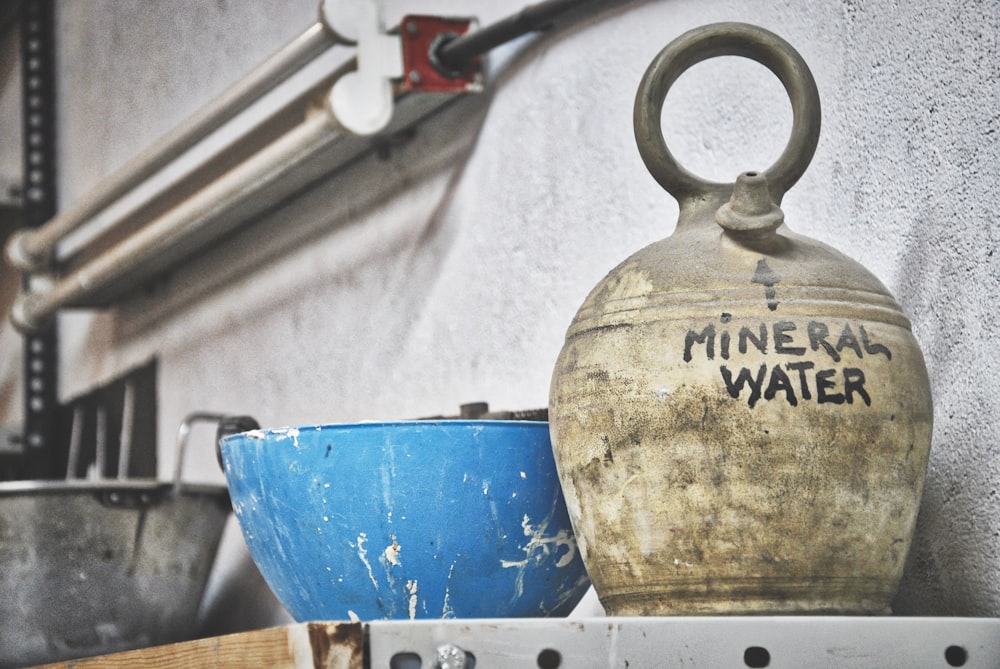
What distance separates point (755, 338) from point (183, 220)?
118cm

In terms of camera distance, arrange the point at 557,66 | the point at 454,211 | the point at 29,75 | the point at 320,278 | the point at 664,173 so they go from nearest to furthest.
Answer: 1. the point at 664,173
2. the point at 557,66
3. the point at 454,211
4. the point at 320,278
5. the point at 29,75

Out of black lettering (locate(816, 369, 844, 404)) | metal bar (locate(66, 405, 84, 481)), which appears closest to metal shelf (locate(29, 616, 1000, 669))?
black lettering (locate(816, 369, 844, 404))

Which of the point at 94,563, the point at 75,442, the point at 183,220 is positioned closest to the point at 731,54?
the point at 94,563

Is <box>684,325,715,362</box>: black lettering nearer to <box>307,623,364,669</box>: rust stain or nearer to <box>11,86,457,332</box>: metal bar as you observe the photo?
<box>307,623,364,669</box>: rust stain

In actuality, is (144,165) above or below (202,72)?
below

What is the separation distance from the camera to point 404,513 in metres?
0.79

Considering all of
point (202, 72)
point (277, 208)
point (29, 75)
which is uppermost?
point (29, 75)

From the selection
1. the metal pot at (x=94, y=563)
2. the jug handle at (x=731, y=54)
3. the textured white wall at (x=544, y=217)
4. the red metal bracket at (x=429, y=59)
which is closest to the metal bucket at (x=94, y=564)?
the metal pot at (x=94, y=563)

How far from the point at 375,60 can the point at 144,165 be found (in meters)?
0.48

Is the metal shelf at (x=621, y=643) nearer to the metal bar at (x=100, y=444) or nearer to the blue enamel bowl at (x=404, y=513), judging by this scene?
the blue enamel bowl at (x=404, y=513)

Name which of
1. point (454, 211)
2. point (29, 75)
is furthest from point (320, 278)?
point (29, 75)

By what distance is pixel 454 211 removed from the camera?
1389 mm

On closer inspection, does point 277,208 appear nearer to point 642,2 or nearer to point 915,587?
point 642,2

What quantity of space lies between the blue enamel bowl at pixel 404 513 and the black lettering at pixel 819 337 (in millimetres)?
233
